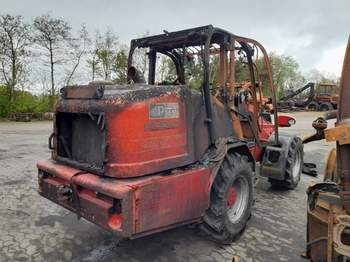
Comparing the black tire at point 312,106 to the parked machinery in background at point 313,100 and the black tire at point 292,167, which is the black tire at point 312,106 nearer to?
the parked machinery in background at point 313,100

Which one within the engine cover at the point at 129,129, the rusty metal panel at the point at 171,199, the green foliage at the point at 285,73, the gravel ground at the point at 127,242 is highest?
the green foliage at the point at 285,73

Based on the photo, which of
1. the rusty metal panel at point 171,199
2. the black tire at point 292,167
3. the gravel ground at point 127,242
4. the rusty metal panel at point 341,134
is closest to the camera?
the rusty metal panel at point 341,134

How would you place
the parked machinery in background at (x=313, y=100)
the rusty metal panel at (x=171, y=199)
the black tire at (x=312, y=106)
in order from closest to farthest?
1. the rusty metal panel at (x=171, y=199)
2. the parked machinery in background at (x=313, y=100)
3. the black tire at (x=312, y=106)

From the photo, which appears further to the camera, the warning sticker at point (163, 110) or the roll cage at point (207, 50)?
the roll cage at point (207, 50)

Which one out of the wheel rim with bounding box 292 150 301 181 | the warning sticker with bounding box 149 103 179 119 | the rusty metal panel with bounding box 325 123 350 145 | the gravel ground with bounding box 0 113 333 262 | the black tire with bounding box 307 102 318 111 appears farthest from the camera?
the black tire with bounding box 307 102 318 111

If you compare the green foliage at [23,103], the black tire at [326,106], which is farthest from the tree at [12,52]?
the black tire at [326,106]

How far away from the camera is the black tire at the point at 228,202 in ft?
11.7

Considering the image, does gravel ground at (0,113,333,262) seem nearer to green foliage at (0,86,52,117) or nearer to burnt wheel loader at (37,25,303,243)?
burnt wheel loader at (37,25,303,243)

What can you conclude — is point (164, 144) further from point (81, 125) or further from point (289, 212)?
point (289, 212)

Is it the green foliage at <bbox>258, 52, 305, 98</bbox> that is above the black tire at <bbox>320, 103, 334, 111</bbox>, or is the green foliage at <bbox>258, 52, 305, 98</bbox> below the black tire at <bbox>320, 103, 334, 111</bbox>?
above

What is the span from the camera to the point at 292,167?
5680 mm

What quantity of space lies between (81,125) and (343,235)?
103 inches

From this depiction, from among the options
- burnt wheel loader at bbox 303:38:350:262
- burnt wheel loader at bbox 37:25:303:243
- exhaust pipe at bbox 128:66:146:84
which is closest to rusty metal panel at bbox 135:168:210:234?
burnt wheel loader at bbox 37:25:303:243

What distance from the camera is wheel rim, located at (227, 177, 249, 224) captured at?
154 inches
